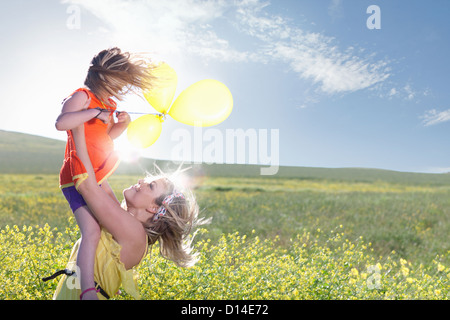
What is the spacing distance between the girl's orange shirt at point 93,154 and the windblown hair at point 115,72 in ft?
0.40

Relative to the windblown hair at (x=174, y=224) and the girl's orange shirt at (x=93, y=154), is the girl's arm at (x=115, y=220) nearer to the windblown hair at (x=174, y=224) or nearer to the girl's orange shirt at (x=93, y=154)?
the girl's orange shirt at (x=93, y=154)

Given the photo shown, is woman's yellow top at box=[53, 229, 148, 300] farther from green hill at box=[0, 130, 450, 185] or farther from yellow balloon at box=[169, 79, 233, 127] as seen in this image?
green hill at box=[0, 130, 450, 185]

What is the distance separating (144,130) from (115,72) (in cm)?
56

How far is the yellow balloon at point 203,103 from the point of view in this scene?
3.26 meters

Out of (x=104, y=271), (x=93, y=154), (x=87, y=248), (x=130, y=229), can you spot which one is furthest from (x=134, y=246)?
(x=93, y=154)

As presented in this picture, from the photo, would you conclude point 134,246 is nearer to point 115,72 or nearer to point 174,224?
point 174,224

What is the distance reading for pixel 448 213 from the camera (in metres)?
13.8

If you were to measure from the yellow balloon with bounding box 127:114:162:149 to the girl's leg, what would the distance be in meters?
0.75

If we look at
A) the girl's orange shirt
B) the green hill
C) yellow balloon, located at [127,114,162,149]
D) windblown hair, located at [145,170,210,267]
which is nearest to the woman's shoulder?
windblown hair, located at [145,170,210,267]

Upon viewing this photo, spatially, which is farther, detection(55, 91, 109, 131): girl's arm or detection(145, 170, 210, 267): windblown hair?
detection(145, 170, 210, 267): windblown hair

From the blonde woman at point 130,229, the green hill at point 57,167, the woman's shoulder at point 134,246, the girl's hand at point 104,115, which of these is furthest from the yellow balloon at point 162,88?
the green hill at point 57,167

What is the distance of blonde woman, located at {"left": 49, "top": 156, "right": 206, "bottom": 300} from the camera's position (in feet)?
9.11

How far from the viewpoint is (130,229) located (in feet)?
9.71
